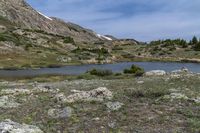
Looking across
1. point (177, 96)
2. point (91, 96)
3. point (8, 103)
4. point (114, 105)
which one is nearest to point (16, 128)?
point (114, 105)

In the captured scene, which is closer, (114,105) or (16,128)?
(16,128)

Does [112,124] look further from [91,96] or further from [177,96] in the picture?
[177,96]

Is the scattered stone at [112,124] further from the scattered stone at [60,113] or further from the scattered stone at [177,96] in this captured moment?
the scattered stone at [177,96]

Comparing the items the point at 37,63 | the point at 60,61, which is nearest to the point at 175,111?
the point at 37,63

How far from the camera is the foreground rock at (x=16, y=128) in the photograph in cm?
1797

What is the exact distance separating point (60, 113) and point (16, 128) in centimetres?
444

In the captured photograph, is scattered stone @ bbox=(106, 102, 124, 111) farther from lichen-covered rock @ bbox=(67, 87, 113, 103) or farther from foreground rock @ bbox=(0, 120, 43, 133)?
foreground rock @ bbox=(0, 120, 43, 133)

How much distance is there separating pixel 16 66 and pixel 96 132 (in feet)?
432

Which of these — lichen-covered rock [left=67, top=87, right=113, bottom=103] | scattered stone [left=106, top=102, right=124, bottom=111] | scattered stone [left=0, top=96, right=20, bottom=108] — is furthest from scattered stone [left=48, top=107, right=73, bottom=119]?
scattered stone [left=0, top=96, right=20, bottom=108]

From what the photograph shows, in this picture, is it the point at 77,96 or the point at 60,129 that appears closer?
the point at 60,129

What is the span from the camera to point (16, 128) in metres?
18.4

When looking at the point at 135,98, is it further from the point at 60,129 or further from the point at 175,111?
the point at 60,129

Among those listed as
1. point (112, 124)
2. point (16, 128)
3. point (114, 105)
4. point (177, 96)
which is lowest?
point (112, 124)

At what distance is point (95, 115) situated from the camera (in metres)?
22.0
